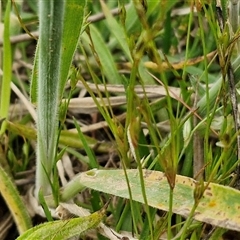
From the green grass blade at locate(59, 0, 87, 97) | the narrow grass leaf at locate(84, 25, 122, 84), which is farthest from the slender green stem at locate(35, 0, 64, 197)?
the narrow grass leaf at locate(84, 25, 122, 84)

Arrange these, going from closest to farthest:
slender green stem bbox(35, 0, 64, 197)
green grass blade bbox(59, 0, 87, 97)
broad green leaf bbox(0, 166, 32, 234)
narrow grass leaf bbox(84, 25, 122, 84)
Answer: slender green stem bbox(35, 0, 64, 197), green grass blade bbox(59, 0, 87, 97), broad green leaf bbox(0, 166, 32, 234), narrow grass leaf bbox(84, 25, 122, 84)

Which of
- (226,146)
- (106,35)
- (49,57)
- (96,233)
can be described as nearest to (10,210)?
(96,233)

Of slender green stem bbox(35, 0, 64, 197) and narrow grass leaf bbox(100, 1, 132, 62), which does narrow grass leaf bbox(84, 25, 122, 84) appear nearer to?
narrow grass leaf bbox(100, 1, 132, 62)

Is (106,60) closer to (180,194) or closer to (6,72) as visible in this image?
(6,72)

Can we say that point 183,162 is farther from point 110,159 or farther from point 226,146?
point 226,146

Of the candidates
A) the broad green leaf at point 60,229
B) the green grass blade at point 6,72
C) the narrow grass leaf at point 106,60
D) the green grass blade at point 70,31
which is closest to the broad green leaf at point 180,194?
the broad green leaf at point 60,229

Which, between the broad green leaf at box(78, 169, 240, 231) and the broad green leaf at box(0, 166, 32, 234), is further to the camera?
the broad green leaf at box(0, 166, 32, 234)

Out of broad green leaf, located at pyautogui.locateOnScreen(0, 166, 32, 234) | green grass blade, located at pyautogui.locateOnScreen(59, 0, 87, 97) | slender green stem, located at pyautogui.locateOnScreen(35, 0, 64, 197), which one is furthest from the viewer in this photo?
broad green leaf, located at pyautogui.locateOnScreen(0, 166, 32, 234)
